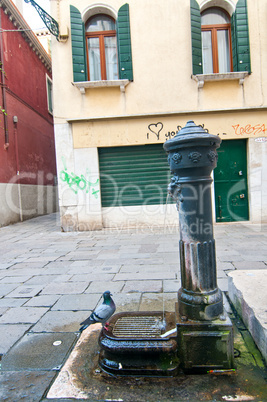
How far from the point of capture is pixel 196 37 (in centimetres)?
806

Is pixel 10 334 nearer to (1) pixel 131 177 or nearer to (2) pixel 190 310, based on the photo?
(2) pixel 190 310

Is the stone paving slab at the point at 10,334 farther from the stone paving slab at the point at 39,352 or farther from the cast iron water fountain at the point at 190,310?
the cast iron water fountain at the point at 190,310

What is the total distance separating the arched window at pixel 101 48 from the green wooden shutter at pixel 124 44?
444 millimetres

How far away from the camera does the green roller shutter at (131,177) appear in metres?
8.59

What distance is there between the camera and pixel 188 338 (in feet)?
6.64

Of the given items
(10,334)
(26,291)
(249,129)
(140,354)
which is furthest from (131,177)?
(140,354)

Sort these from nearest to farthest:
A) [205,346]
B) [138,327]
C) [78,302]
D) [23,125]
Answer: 1. [205,346]
2. [138,327]
3. [78,302]
4. [23,125]

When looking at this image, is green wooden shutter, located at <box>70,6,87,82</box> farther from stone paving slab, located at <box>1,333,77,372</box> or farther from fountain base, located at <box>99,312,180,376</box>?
fountain base, located at <box>99,312,180,376</box>

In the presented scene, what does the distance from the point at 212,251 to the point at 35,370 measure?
156cm

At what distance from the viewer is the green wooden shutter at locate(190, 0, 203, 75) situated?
8.02m

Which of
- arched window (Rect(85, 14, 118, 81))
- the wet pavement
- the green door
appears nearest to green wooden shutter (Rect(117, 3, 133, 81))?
arched window (Rect(85, 14, 118, 81))

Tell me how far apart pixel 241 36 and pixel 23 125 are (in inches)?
338

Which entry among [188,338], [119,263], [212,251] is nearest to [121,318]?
[188,338]

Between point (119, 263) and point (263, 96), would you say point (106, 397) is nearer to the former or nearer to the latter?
point (119, 263)
